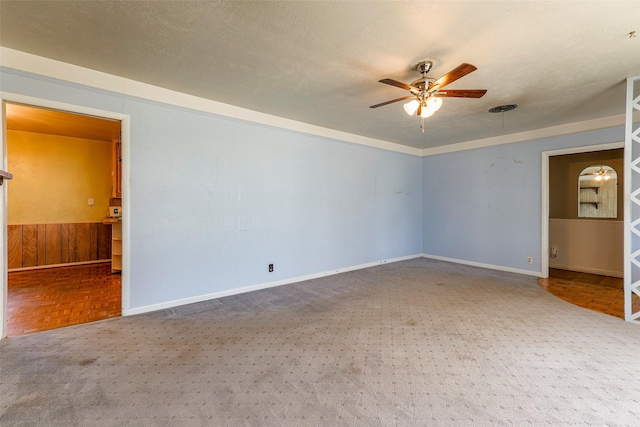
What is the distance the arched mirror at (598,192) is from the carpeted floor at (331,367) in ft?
9.19

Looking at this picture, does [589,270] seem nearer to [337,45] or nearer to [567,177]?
[567,177]

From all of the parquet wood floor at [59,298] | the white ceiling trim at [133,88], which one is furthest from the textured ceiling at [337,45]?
the parquet wood floor at [59,298]

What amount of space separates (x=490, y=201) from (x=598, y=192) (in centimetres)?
182

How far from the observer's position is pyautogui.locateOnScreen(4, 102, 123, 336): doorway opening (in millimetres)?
4410

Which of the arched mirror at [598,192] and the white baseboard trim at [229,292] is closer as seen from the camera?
the white baseboard trim at [229,292]

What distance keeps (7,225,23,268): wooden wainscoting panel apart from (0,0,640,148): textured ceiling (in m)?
4.40

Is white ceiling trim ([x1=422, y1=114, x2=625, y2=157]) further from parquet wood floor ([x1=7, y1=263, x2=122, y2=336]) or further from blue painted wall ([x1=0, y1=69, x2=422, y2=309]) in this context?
parquet wood floor ([x1=7, y1=263, x2=122, y2=336])

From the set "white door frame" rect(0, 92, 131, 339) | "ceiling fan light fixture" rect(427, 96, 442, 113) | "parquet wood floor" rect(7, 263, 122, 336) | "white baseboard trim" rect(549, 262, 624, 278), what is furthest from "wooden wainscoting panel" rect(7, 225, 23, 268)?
"white baseboard trim" rect(549, 262, 624, 278)

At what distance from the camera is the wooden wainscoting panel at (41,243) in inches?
210

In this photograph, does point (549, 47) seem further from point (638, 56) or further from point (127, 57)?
point (127, 57)

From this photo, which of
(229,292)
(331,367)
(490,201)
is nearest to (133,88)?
(229,292)

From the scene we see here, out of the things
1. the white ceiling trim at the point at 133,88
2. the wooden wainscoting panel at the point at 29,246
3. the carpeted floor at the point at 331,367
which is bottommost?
the carpeted floor at the point at 331,367

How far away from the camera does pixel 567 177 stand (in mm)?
5555

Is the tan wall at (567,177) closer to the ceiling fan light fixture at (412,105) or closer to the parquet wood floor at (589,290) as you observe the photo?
the parquet wood floor at (589,290)
